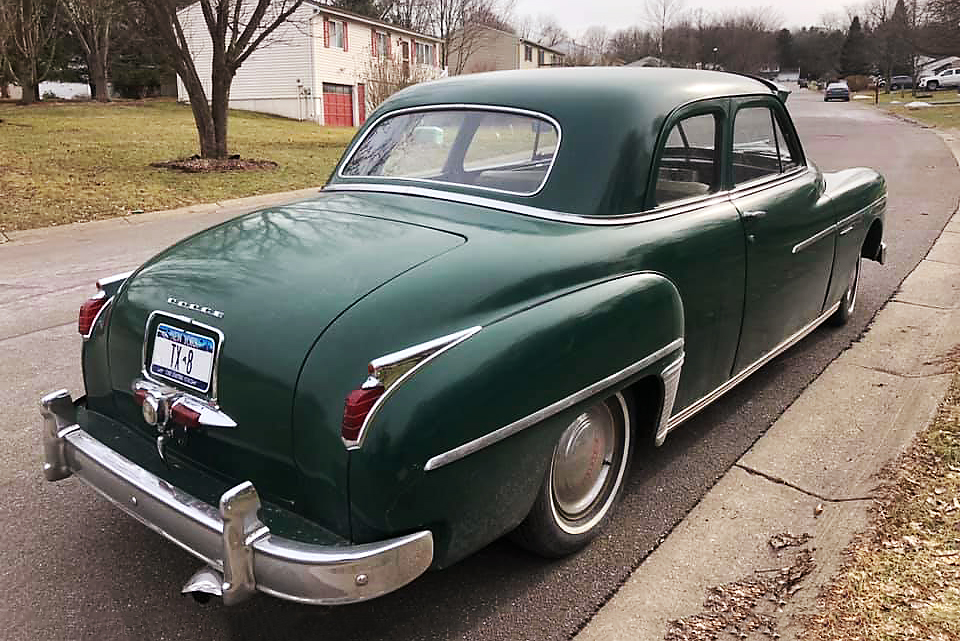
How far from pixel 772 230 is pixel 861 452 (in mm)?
1094

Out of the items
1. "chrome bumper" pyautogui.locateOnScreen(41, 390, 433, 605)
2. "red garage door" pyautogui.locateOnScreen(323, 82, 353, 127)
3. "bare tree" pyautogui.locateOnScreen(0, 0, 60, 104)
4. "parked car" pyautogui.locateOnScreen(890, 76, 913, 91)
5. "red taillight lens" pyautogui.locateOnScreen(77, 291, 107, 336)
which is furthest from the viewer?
"parked car" pyautogui.locateOnScreen(890, 76, 913, 91)

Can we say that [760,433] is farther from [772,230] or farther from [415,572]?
[415,572]

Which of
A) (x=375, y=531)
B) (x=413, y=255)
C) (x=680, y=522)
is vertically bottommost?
(x=680, y=522)

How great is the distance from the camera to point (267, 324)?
90.3 inches

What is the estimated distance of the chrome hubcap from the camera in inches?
108

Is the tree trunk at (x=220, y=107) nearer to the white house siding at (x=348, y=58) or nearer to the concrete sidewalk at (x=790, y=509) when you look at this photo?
the concrete sidewalk at (x=790, y=509)

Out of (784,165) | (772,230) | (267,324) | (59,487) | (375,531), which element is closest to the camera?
(375,531)

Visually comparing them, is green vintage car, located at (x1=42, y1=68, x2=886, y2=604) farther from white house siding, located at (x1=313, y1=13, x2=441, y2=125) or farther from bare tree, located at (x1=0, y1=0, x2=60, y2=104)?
white house siding, located at (x1=313, y1=13, x2=441, y2=125)

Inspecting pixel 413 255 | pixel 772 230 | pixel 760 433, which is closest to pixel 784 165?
pixel 772 230

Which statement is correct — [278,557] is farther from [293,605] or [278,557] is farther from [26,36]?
[26,36]

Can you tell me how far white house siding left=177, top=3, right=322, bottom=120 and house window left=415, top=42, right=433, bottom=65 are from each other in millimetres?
10946

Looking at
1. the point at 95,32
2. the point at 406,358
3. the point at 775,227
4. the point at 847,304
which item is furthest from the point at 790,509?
the point at 95,32

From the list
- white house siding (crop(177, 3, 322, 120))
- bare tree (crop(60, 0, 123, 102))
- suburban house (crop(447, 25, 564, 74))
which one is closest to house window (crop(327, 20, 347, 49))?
white house siding (crop(177, 3, 322, 120))

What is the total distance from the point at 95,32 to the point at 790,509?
38.7 m
